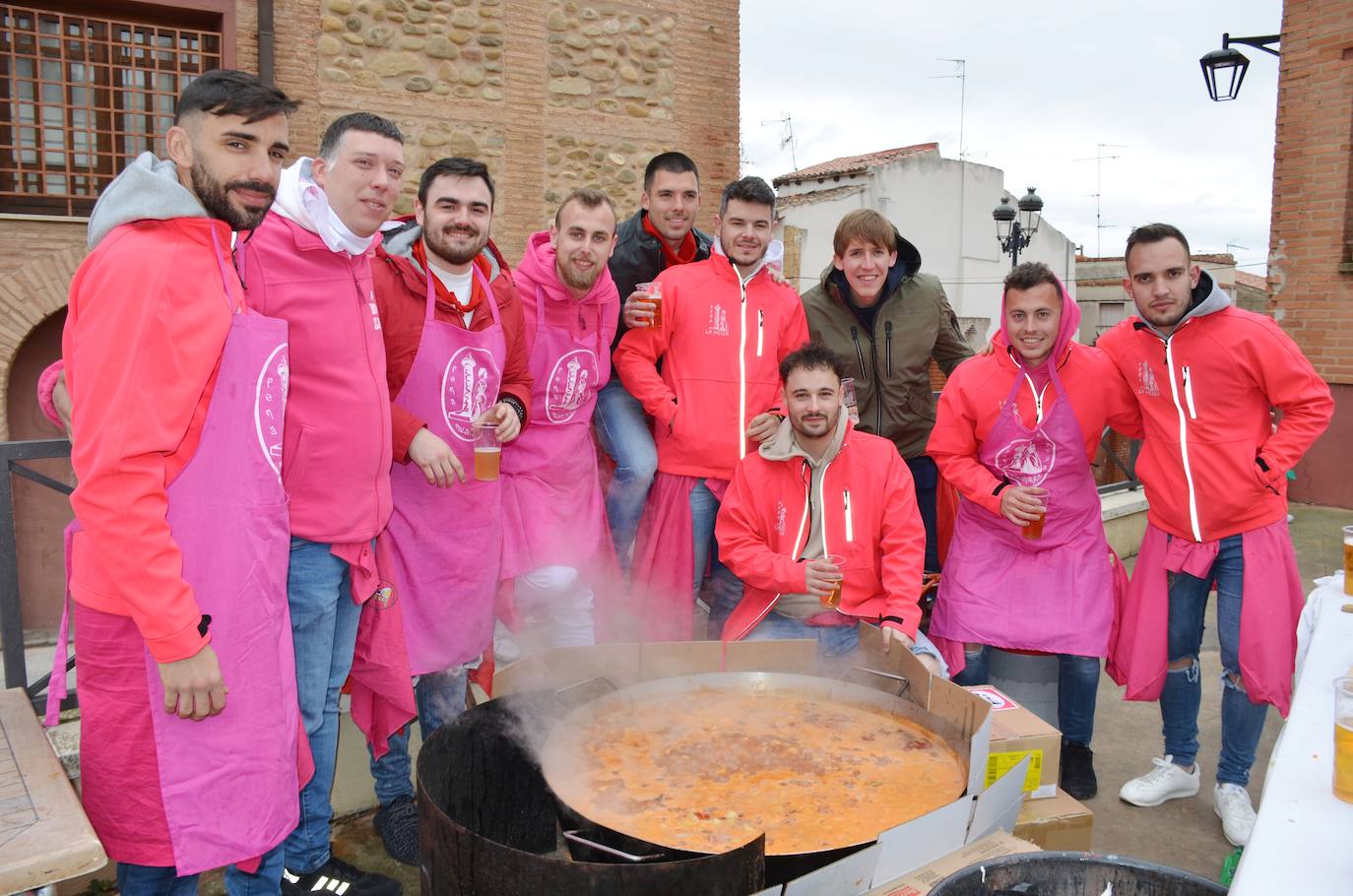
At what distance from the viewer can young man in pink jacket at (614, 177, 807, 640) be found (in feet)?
12.8

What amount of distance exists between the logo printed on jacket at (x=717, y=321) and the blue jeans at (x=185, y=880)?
2.46 meters

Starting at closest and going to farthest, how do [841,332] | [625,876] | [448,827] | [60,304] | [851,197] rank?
[625,876]
[448,827]
[841,332]
[60,304]
[851,197]

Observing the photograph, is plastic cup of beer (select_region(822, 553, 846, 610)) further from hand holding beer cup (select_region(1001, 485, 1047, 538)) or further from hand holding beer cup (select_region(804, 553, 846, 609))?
hand holding beer cup (select_region(1001, 485, 1047, 538))

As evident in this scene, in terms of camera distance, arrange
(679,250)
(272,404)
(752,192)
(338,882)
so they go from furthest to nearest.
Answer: (679,250) → (752,192) → (338,882) → (272,404)

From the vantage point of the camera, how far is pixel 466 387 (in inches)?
123

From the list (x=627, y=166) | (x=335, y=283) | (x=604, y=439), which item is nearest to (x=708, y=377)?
(x=604, y=439)

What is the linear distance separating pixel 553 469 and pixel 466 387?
586 mm

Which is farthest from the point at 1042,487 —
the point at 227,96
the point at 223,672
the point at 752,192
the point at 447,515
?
the point at 227,96

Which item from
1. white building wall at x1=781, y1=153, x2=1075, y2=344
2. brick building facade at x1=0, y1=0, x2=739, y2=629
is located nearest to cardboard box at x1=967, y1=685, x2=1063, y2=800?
brick building facade at x1=0, y1=0, x2=739, y2=629

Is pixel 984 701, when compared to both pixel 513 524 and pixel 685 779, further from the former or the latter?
pixel 513 524

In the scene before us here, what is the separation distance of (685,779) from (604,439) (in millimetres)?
1878

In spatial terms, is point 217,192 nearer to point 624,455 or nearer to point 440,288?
point 440,288

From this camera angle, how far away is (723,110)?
29.2 feet

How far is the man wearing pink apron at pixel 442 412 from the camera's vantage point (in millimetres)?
3016
